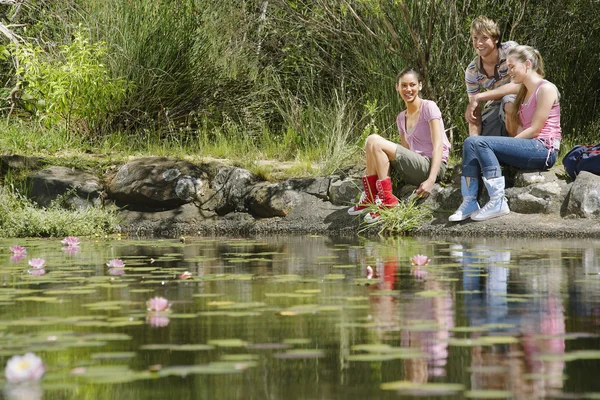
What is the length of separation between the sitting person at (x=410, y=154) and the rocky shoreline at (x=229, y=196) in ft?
0.96

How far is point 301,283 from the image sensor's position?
4.90 meters

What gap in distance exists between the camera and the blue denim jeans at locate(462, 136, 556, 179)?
8109 mm

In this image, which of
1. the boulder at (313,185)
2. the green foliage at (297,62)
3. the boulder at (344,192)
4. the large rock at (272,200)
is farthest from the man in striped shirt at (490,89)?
the large rock at (272,200)

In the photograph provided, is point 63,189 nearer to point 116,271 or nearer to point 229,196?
point 229,196

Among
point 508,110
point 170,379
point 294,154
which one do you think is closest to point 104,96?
point 294,154

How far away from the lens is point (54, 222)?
27.9 ft

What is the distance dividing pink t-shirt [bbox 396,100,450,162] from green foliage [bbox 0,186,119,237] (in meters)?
2.72

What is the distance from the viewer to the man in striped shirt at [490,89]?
845cm

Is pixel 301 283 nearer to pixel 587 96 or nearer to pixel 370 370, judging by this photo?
pixel 370 370

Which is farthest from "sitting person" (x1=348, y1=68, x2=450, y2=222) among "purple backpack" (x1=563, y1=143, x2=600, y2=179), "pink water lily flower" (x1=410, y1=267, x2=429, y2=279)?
"pink water lily flower" (x1=410, y1=267, x2=429, y2=279)

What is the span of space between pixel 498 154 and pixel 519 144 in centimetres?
19

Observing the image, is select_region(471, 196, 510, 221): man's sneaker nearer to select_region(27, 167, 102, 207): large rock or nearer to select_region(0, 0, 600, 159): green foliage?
select_region(0, 0, 600, 159): green foliage

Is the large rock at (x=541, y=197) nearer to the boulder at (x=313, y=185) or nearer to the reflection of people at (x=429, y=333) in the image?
the boulder at (x=313, y=185)

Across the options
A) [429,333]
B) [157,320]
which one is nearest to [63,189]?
[157,320]
